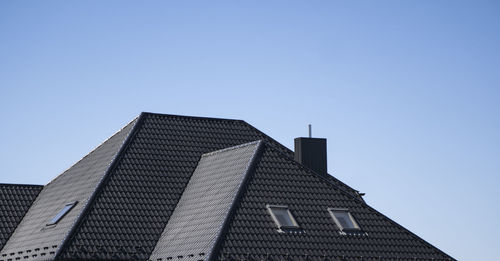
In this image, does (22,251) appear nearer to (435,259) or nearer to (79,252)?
(79,252)

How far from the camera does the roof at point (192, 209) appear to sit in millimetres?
40000

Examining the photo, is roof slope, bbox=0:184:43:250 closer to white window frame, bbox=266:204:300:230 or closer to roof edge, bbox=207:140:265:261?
roof edge, bbox=207:140:265:261

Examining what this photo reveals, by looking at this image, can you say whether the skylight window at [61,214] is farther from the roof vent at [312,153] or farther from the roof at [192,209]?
the roof vent at [312,153]

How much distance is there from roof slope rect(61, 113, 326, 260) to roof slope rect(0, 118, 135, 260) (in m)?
0.69

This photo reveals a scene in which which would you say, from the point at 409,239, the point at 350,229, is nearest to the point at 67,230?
the point at 350,229

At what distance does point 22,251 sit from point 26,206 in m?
6.24

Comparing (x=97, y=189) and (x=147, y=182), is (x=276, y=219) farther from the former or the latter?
(x=97, y=189)

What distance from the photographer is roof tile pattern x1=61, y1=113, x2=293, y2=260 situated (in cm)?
4150

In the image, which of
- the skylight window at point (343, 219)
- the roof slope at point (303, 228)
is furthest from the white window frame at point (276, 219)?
the skylight window at point (343, 219)

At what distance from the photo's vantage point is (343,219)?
42281 millimetres

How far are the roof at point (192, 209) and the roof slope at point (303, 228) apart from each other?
0.16ft

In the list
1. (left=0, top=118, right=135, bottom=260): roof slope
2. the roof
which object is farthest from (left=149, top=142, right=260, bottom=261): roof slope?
(left=0, top=118, right=135, bottom=260): roof slope

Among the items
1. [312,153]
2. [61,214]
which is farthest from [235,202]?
[61,214]

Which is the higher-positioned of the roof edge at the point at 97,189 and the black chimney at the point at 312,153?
the black chimney at the point at 312,153
